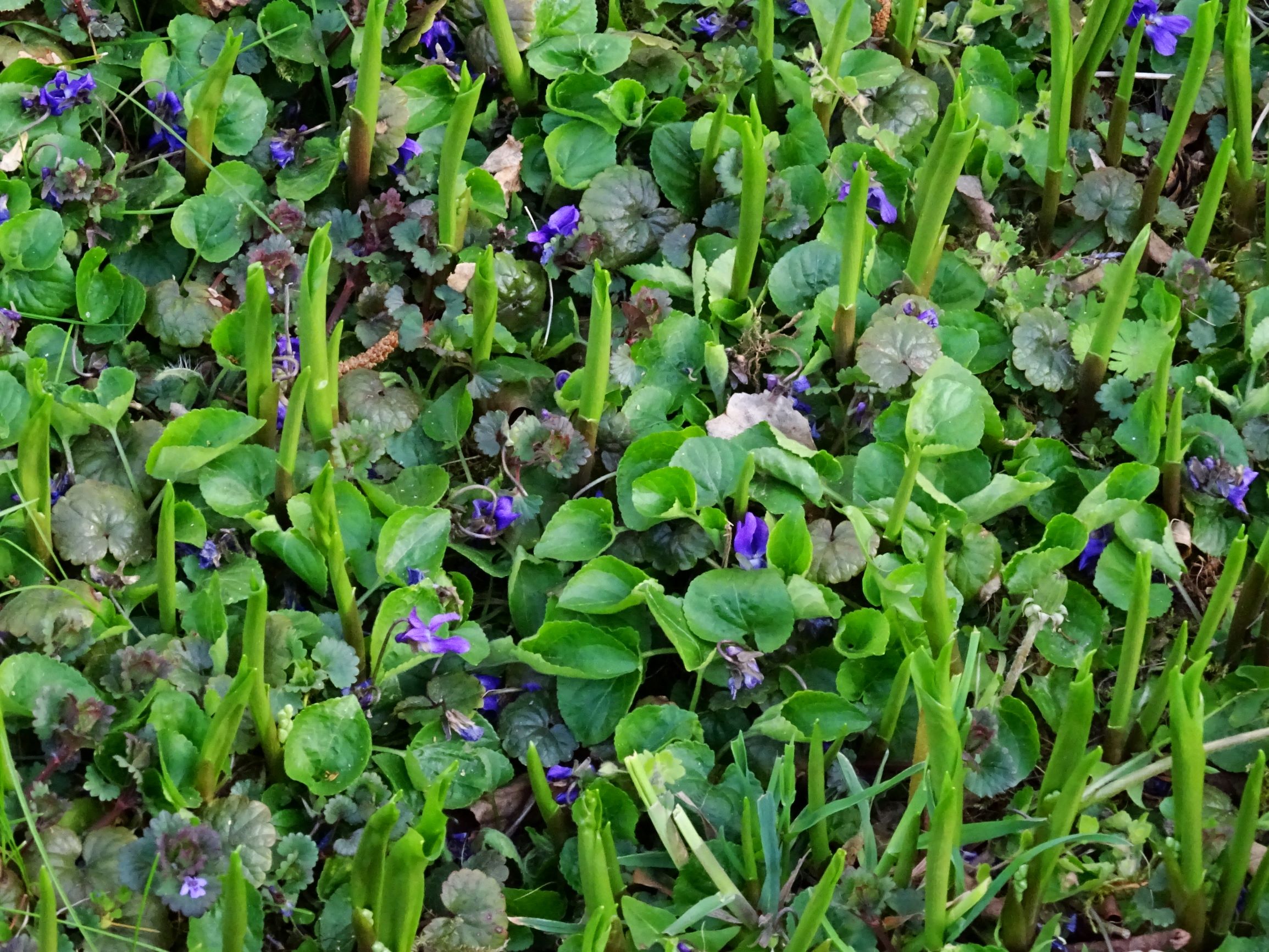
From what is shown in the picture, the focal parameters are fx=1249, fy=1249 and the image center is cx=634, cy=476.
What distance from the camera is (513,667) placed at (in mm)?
1676

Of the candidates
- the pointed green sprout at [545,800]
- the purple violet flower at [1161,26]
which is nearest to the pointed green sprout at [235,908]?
the pointed green sprout at [545,800]

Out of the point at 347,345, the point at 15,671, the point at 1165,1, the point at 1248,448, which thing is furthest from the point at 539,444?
the point at 1165,1

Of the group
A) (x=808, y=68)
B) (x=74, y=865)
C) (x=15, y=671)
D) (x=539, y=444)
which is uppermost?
(x=808, y=68)

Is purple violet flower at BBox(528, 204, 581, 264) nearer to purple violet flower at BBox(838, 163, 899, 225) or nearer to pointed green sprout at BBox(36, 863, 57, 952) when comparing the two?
purple violet flower at BBox(838, 163, 899, 225)

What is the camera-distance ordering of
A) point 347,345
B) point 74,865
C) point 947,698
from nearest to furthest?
point 947,698 < point 74,865 < point 347,345

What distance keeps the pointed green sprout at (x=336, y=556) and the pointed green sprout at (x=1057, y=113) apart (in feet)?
4.01

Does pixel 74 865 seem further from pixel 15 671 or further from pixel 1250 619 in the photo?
pixel 1250 619

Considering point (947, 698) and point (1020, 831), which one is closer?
point (947, 698)

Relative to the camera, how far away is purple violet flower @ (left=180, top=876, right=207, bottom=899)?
1375 millimetres

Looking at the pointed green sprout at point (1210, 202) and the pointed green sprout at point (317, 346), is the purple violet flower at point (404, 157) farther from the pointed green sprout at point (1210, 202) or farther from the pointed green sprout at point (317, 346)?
the pointed green sprout at point (1210, 202)

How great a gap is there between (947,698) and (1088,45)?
1.34 metres

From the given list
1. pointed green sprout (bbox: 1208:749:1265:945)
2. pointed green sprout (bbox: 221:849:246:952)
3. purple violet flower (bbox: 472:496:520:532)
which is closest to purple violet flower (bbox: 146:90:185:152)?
purple violet flower (bbox: 472:496:520:532)

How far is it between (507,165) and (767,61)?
469 mm

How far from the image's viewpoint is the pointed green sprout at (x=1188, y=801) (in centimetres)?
122
